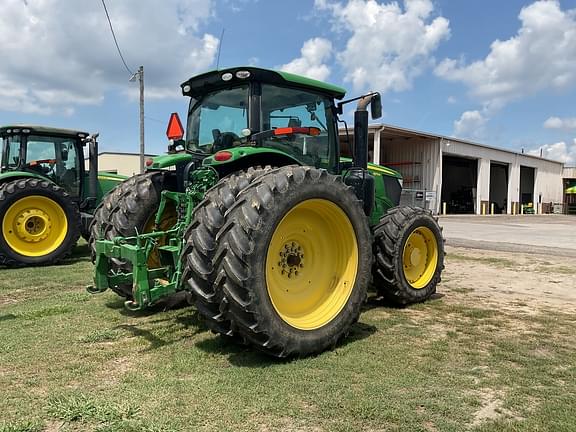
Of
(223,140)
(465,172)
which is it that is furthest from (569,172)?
(223,140)

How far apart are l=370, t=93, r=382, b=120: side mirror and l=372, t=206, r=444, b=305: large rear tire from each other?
1209 millimetres

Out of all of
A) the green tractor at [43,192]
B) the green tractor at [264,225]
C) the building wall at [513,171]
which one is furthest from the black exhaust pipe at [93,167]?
the building wall at [513,171]

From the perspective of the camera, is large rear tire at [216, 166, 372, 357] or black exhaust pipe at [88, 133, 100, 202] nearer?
large rear tire at [216, 166, 372, 357]

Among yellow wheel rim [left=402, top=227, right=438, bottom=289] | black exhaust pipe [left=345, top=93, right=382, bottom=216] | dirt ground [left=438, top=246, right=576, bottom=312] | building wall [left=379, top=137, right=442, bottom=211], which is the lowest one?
dirt ground [left=438, top=246, right=576, bottom=312]

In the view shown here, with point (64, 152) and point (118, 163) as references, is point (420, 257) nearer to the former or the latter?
point (64, 152)

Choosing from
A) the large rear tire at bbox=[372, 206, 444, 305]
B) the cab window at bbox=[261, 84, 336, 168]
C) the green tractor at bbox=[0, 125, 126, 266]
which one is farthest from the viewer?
the green tractor at bbox=[0, 125, 126, 266]

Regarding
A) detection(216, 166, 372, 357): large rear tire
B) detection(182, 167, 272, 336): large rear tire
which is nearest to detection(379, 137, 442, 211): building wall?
detection(216, 166, 372, 357): large rear tire

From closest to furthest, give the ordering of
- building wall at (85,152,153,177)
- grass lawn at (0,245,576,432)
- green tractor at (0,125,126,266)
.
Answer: grass lawn at (0,245,576,432)
green tractor at (0,125,126,266)
building wall at (85,152,153,177)

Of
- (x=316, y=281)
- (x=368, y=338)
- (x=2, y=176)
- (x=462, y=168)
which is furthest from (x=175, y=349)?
(x=462, y=168)

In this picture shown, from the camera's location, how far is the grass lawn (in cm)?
289

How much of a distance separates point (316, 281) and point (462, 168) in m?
41.2

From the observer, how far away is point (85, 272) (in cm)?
827

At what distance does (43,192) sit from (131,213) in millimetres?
5145

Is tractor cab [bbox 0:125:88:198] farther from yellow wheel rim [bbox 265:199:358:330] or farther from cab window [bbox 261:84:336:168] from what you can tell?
yellow wheel rim [bbox 265:199:358:330]
